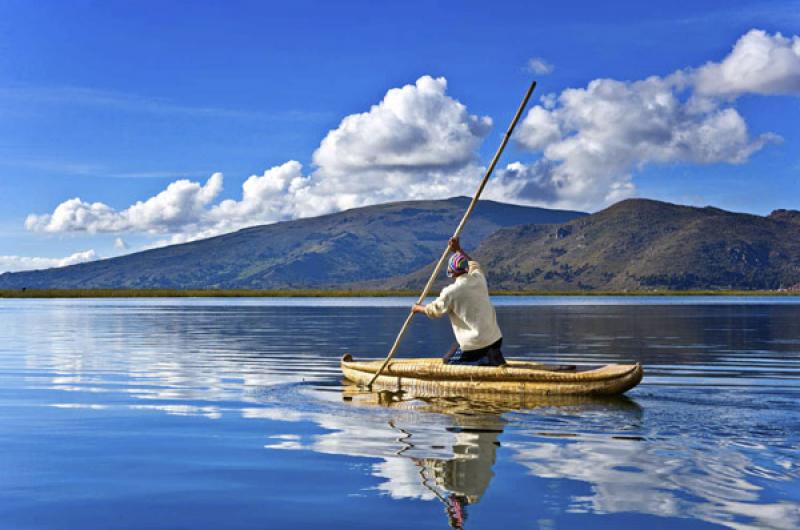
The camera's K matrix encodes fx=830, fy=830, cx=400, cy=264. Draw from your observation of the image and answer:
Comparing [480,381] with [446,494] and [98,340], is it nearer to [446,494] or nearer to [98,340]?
[446,494]

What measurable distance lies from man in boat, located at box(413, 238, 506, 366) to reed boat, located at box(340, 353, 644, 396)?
1.71ft

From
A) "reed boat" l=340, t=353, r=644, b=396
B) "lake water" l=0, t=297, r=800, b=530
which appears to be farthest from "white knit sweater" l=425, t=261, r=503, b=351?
"lake water" l=0, t=297, r=800, b=530

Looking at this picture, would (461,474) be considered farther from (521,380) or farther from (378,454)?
(521,380)

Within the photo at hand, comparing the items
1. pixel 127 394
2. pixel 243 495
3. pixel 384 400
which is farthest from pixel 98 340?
pixel 243 495

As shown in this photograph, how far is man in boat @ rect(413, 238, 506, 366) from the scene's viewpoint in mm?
20344

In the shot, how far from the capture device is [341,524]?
9.88 meters

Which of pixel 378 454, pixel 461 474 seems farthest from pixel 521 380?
pixel 461 474

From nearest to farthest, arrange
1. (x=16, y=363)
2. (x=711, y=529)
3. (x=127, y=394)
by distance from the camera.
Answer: (x=711, y=529) → (x=127, y=394) → (x=16, y=363)

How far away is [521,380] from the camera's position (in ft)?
67.5

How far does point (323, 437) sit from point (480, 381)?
20.7ft

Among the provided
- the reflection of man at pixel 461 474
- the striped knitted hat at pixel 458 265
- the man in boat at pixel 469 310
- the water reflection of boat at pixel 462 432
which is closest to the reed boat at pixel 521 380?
Answer: the water reflection of boat at pixel 462 432

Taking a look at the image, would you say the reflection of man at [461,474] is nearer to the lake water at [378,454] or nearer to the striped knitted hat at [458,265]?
the lake water at [378,454]

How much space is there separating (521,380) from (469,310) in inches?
84.7

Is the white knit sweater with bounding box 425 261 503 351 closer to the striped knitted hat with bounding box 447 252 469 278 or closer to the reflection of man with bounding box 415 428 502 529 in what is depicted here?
the striped knitted hat with bounding box 447 252 469 278
